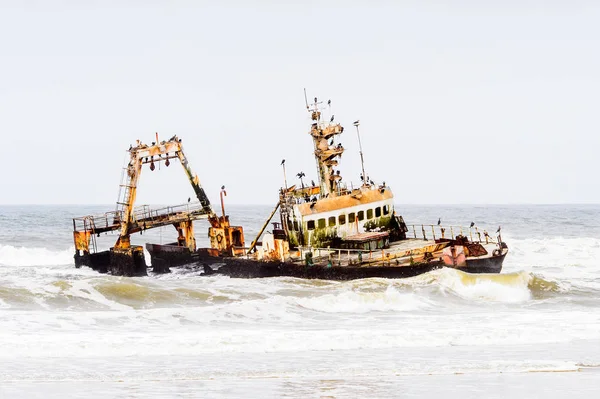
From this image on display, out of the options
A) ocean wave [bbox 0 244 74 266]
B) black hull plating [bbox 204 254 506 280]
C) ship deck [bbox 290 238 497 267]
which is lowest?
black hull plating [bbox 204 254 506 280]

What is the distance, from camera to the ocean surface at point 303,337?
15883mm

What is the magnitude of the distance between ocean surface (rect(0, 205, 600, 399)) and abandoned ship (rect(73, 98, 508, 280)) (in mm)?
867

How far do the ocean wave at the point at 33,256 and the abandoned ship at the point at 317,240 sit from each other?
44.7 ft

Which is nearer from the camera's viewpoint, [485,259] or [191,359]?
[191,359]

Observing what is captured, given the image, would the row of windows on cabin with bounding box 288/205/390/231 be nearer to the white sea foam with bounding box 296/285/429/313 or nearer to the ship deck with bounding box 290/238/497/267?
the ship deck with bounding box 290/238/497/267

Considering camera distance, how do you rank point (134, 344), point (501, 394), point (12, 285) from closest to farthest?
point (501, 394) < point (134, 344) < point (12, 285)

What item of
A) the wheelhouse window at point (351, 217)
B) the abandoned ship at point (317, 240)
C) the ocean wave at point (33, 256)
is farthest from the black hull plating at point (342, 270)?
the ocean wave at point (33, 256)

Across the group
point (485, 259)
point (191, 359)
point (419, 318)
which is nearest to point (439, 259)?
point (485, 259)

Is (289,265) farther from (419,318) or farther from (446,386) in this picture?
(446,386)

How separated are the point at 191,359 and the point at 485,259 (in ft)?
59.3

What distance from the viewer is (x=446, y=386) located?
15.8m

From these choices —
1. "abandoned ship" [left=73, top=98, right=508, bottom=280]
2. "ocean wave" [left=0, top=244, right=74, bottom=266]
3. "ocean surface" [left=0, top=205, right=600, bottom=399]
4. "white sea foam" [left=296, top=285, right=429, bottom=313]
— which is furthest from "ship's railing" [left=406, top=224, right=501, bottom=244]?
"ocean wave" [left=0, top=244, right=74, bottom=266]

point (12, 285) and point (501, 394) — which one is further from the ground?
point (12, 285)

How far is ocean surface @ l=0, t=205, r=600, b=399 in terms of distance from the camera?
52.1ft
